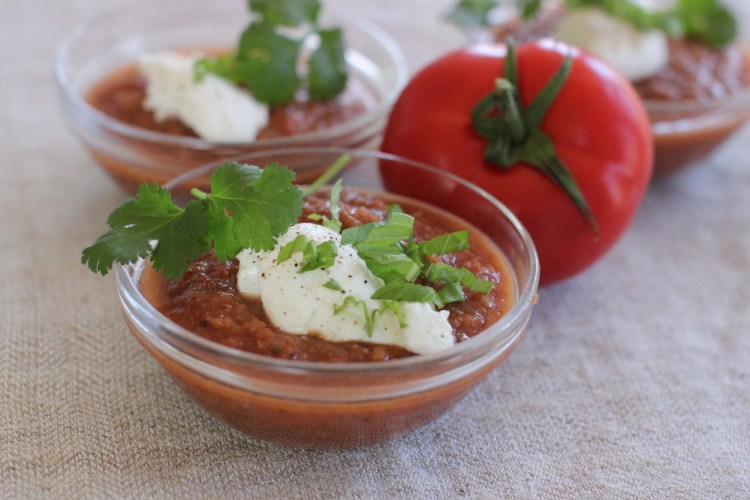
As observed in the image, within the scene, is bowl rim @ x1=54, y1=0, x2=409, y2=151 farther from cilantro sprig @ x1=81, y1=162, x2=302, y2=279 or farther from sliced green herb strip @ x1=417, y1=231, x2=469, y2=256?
sliced green herb strip @ x1=417, y1=231, x2=469, y2=256

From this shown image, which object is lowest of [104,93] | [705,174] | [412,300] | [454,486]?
[705,174]

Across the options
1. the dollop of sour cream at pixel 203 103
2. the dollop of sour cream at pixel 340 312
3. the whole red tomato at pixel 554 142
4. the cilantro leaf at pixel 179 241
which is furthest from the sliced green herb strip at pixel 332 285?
the dollop of sour cream at pixel 203 103

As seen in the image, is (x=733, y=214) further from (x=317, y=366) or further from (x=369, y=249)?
(x=317, y=366)

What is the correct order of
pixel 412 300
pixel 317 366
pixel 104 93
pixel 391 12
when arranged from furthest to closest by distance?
pixel 391 12
pixel 104 93
pixel 412 300
pixel 317 366

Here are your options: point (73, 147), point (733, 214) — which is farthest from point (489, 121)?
point (73, 147)

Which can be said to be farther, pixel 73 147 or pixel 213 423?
pixel 73 147

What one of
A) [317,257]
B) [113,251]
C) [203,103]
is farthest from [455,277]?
[203,103]

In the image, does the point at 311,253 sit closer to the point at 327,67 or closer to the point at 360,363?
the point at 360,363
